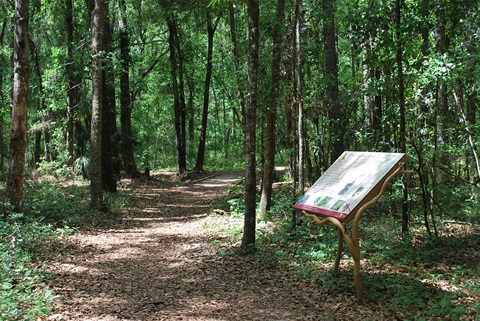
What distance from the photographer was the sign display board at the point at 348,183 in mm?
5480

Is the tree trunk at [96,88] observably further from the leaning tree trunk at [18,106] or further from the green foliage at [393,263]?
the green foliage at [393,263]

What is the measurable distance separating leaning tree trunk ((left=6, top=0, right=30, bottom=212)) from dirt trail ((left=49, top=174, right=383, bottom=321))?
1.92 m

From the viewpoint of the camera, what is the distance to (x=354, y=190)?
18.6 ft

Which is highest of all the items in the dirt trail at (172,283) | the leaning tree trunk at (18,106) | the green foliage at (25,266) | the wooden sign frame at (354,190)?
the leaning tree trunk at (18,106)

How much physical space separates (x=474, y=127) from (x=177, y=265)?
6874 mm

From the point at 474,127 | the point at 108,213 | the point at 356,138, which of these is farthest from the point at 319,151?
the point at 108,213

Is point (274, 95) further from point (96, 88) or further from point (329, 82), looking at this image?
point (96, 88)

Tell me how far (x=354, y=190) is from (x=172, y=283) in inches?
140

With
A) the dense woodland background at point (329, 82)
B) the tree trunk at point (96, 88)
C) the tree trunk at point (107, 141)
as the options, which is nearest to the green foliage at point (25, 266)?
the tree trunk at point (96, 88)

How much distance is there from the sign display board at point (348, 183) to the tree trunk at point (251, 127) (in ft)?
6.47

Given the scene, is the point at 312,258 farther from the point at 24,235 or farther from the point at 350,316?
the point at 24,235

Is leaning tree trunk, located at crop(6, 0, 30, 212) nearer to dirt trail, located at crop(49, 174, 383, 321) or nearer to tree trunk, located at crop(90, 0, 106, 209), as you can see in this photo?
dirt trail, located at crop(49, 174, 383, 321)

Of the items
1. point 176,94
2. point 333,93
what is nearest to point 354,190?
point 333,93

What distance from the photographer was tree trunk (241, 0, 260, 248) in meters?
8.00
